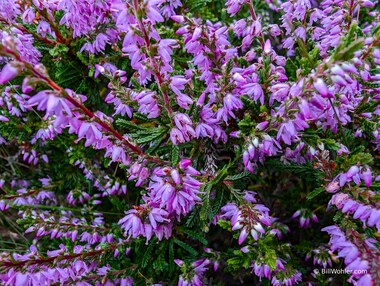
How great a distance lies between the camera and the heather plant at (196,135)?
6.75 ft

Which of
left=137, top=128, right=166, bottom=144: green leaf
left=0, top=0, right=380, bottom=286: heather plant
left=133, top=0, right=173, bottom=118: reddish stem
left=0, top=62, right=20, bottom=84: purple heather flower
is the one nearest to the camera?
left=0, top=62, right=20, bottom=84: purple heather flower

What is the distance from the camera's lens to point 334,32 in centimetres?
260

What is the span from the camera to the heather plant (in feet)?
6.75

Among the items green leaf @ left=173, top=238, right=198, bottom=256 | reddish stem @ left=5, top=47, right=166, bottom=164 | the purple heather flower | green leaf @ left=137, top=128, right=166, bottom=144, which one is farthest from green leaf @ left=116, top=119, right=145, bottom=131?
the purple heather flower

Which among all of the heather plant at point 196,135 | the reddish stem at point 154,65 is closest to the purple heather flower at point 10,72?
the heather plant at point 196,135

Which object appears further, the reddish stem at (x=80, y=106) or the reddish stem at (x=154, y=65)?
the reddish stem at (x=154, y=65)

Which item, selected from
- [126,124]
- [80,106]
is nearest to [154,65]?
[80,106]

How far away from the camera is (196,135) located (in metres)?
2.40

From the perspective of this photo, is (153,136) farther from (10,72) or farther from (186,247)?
(10,72)

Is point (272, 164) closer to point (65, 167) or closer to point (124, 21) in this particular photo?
point (124, 21)

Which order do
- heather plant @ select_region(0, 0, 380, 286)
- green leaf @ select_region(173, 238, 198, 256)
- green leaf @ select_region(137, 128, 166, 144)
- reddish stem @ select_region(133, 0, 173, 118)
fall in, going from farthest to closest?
green leaf @ select_region(173, 238, 198, 256) → green leaf @ select_region(137, 128, 166, 144) → heather plant @ select_region(0, 0, 380, 286) → reddish stem @ select_region(133, 0, 173, 118)

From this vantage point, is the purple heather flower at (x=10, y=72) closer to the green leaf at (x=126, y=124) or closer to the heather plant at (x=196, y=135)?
the heather plant at (x=196, y=135)

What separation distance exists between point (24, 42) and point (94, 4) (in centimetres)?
56

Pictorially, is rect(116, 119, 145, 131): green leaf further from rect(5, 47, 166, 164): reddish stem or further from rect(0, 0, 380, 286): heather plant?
rect(5, 47, 166, 164): reddish stem
